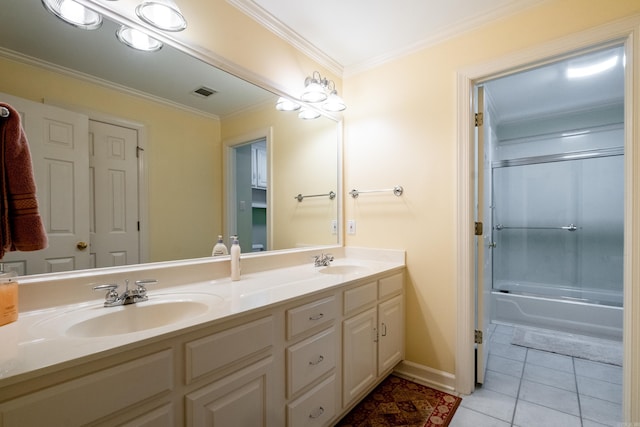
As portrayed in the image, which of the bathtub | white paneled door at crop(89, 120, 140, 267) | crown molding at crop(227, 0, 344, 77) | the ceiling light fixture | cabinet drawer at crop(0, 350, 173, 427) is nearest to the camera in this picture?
cabinet drawer at crop(0, 350, 173, 427)

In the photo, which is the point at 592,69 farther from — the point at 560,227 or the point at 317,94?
the point at 317,94

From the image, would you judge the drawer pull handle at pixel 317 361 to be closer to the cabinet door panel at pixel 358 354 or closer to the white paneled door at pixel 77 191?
the cabinet door panel at pixel 358 354

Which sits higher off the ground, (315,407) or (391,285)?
(391,285)

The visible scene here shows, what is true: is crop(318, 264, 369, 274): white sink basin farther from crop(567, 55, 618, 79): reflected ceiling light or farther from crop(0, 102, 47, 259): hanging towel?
crop(567, 55, 618, 79): reflected ceiling light

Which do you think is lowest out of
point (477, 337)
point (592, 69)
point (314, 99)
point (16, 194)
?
point (477, 337)

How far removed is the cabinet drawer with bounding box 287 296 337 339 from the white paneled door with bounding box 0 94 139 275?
75 centimetres

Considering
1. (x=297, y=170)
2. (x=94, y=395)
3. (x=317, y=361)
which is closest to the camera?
(x=94, y=395)

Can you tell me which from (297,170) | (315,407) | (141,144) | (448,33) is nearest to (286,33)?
(297,170)

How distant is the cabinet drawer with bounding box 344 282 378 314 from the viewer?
1513 mm

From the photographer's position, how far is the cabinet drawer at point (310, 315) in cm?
120

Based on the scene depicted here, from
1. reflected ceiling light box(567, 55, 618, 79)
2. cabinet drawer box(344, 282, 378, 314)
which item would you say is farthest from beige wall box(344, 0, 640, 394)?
reflected ceiling light box(567, 55, 618, 79)

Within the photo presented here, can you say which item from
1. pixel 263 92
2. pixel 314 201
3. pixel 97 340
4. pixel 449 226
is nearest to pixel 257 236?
pixel 314 201

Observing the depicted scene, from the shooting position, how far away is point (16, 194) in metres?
0.82

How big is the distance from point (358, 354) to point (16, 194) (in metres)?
1.56
